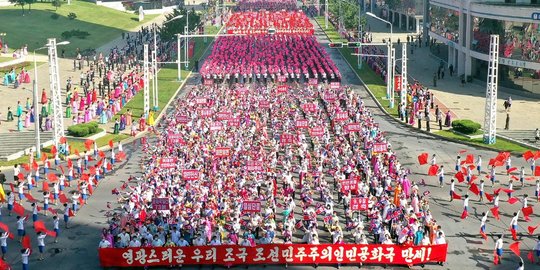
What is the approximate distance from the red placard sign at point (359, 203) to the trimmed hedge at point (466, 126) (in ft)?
80.7

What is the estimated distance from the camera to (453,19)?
93.3 m

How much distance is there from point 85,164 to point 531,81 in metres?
45.7

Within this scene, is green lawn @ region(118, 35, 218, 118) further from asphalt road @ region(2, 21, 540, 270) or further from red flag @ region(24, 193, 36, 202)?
red flag @ region(24, 193, 36, 202)

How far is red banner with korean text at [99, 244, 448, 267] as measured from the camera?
33.9 metres

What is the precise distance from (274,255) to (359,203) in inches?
233

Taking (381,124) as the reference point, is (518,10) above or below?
above

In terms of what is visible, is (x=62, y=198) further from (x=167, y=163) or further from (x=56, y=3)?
(x=56, y=3)

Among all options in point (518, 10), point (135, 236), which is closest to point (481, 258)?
point (135, 236)

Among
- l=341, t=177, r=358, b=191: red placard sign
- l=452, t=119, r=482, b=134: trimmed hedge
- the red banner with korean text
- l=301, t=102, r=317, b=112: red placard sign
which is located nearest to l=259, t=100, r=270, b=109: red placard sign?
l=301, t=102, r=317, b=112: red placard sign

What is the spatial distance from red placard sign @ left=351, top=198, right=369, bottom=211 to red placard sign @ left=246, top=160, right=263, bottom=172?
26.9 feet

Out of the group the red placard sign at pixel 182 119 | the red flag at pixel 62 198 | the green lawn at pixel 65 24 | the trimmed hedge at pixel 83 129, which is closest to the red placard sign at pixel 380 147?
the red placard sign at pixel 182 119

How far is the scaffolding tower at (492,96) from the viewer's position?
2193 inches

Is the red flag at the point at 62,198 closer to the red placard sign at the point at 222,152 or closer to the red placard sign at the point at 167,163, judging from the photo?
the red placard sign at the point at 167,163

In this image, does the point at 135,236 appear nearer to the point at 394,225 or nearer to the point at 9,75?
the point at 394,225
